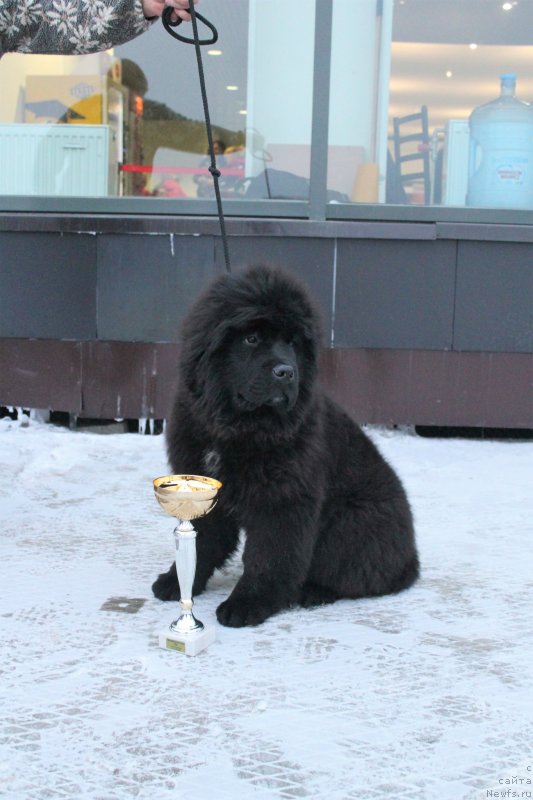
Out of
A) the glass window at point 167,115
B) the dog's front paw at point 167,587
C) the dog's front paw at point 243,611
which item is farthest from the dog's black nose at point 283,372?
the glass window at point 167,115

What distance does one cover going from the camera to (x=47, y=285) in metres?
5.17

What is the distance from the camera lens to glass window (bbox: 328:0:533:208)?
17.7 ft

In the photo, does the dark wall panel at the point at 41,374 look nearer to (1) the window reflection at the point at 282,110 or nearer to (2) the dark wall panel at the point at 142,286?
(2) the dark wall panel at the point at 142,286

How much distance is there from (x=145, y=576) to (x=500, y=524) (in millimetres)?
1663

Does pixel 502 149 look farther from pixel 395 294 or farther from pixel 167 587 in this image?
pixel 167 587

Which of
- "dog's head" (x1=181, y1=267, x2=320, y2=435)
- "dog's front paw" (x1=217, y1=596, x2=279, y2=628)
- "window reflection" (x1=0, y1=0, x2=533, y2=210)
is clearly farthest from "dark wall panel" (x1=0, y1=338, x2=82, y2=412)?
"dog's front paw" (x1=217, y1=596, x2=279, y2=628)

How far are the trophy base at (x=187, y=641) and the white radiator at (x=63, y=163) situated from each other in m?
3.78

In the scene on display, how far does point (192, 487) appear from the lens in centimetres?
225

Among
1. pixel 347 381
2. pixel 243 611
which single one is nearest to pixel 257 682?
pixel 243 611

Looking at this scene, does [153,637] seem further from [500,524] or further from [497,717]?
[500,524]

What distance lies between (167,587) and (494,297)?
3273 mm

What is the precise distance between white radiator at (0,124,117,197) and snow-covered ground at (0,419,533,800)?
263 centimetres

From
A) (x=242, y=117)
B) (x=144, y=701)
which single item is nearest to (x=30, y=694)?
(x=144, y=701)

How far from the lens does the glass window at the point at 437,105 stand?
539 cm
